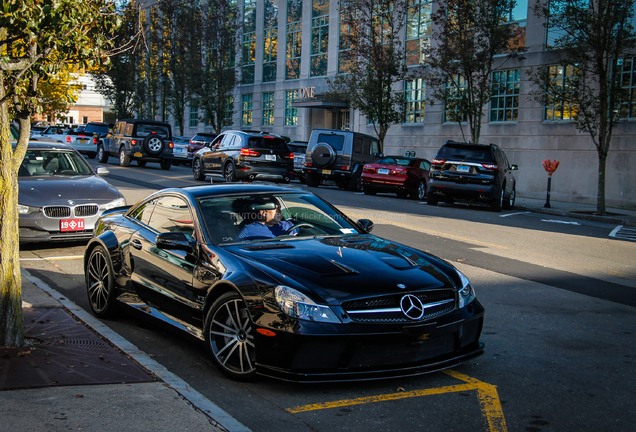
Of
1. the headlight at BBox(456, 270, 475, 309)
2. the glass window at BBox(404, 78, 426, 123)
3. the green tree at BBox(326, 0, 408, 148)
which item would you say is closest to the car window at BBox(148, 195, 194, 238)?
the headlight at BBox(456, 270, 475, 309)

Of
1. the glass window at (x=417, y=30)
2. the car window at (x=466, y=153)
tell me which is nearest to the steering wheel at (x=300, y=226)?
the car window at (x=466, y=153)

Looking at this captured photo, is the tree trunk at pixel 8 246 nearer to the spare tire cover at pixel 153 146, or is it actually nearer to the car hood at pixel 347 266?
the car hood at pixel 347 266

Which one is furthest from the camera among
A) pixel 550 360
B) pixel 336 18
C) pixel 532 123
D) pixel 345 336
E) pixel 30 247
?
pixel 336 18

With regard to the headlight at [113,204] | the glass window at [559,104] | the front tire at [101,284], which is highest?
the glass window at [559,104]

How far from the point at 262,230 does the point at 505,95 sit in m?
25.4

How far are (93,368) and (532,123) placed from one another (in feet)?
84.1

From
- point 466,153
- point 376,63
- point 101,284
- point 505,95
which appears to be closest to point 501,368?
point 101,284

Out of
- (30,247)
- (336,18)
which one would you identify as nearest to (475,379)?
(30,247)

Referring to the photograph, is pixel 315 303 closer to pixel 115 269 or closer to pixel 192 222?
pixel 192 222

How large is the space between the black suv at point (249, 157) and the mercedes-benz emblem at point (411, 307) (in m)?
18.2

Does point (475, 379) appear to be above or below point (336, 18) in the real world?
below

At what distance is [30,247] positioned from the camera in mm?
10680

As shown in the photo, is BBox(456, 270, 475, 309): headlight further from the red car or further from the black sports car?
the red car

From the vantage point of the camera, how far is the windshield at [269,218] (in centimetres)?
555
